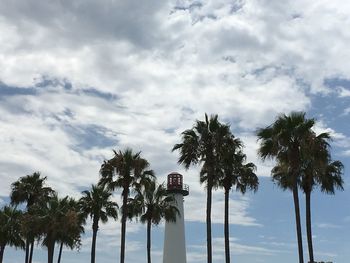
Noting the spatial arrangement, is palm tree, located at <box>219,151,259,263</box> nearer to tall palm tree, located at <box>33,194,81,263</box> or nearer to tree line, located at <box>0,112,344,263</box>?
tree line, located at <box>0,112,344,263</box>

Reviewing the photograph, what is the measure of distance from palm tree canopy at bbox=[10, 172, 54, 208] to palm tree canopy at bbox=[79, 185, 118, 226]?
6.78 meters

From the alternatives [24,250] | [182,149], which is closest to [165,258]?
[24,250]

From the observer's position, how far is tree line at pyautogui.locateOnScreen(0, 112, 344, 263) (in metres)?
32.0

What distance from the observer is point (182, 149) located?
3662cm

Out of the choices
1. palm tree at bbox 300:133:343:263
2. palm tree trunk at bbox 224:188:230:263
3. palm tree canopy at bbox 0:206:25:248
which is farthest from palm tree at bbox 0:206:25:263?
palm tree at bbox 300:133:343:263

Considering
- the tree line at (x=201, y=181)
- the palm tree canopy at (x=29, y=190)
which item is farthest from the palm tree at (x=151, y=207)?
the palm tree canopy at (x=29, y=190)

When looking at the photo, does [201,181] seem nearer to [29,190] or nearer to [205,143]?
[205,143]

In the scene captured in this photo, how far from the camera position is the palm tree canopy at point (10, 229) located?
52.5m

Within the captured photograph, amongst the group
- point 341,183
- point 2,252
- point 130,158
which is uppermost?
point 130,158

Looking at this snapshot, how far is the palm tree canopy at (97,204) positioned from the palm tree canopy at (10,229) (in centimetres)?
881

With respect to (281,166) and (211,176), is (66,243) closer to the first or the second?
(211,176)

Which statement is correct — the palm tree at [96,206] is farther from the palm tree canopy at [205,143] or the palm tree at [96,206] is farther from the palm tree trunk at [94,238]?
the palm tree canopy at [205,143]

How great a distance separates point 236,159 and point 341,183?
24.2 ft

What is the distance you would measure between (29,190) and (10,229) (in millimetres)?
4344
